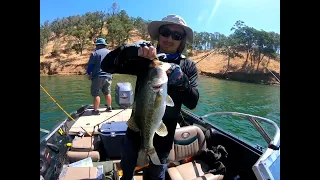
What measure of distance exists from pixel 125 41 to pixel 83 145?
144ft

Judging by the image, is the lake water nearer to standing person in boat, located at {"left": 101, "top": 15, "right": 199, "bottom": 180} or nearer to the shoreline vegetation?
standing person in boat, located at {"left": 101, "top": 15, "right": 199, "bottom": 180}

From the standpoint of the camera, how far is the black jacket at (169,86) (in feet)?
7.55

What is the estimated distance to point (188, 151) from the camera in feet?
12.9

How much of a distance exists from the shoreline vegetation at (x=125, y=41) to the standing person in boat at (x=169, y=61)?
34509 mm

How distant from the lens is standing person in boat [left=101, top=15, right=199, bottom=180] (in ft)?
7.73

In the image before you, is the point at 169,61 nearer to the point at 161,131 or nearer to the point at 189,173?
the point at 161,131

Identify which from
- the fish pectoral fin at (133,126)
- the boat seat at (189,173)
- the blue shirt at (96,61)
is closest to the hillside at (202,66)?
the blue shirt at (96,61)

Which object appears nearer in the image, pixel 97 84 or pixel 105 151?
pixel 105 151

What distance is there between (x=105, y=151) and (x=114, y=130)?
1.26ft

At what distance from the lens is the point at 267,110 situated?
20.6 m

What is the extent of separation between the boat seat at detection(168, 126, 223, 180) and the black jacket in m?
1.20
